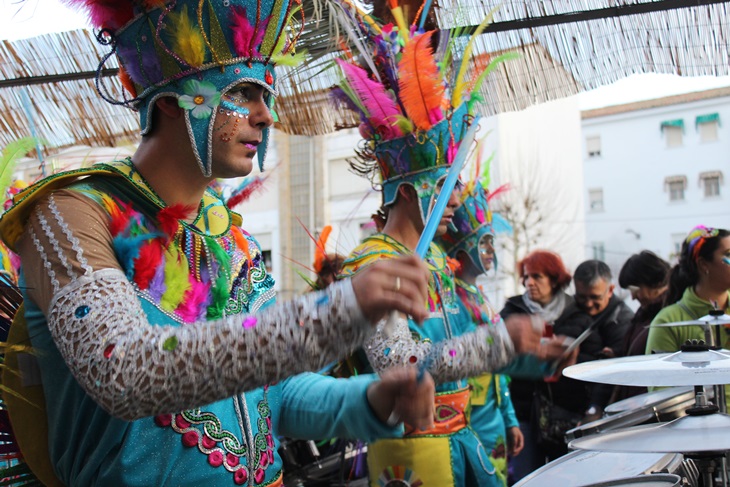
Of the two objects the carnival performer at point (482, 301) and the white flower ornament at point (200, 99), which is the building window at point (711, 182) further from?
the white flower ornament at point (200, 99)

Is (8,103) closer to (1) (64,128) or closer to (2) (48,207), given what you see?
(1) (64,128)

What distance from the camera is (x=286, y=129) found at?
3.41 m

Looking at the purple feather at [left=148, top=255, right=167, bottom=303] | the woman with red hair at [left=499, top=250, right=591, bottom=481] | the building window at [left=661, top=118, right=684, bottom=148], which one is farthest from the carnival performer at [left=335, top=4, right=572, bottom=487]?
the building window at [left=661, top=118, right=684, bottom=148]

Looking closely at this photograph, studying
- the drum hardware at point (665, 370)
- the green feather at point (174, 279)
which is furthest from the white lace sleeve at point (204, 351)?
the drum hardware at point (665, 370)

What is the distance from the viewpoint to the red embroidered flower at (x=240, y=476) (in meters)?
1.63

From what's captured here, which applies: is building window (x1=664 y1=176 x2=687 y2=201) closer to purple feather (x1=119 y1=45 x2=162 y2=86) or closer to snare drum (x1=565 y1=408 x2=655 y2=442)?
snare drum (x1=565 y1=408 x2=655 y2=442)

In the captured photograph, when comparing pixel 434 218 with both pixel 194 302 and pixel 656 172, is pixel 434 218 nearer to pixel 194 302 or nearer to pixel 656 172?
pixel 194 302

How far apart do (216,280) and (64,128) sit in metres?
1.82

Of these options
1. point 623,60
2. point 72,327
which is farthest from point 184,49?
point 623,60

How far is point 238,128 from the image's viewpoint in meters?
1.71

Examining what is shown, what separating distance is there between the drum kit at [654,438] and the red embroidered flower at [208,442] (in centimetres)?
123

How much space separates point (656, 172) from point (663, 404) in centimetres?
3142

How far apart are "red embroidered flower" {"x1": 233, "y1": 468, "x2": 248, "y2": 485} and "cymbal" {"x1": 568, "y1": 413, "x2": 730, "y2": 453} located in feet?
3.79

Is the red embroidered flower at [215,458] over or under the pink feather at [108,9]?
under
